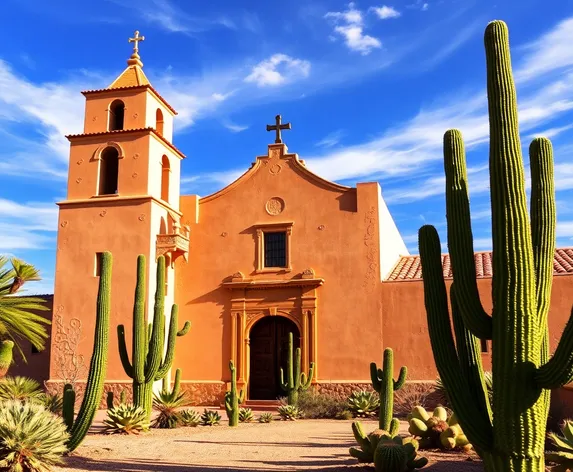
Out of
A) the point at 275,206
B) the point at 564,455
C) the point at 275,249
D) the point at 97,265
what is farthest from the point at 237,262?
the point at 564,455

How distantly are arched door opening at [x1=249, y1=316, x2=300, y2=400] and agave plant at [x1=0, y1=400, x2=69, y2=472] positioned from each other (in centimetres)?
1244

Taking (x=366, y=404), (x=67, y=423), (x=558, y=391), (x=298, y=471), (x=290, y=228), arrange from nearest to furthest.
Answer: (x=298, y=471)
(x=67, y=423)
(x=558, y=391)
(x=366, y=404)
(x=290, y=228)

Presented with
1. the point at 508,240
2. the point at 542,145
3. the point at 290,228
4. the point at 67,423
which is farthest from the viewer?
the point at 290,228

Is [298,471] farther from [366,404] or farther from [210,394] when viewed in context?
[210,394]

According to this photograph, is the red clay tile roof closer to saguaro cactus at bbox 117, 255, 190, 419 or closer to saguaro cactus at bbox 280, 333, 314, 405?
saguaro cactus at bbox 280, 333, 314, 405

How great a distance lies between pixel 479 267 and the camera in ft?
68.2

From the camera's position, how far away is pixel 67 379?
66.4 ft

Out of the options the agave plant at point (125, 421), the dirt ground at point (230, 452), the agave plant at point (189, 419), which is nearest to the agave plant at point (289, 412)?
the dirt ground at point (230, 452)

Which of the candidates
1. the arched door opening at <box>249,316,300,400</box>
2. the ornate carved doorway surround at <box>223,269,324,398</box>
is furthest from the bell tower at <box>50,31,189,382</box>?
the arched door opening at <box>249,316,300,400</box>

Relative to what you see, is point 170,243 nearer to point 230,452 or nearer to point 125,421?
point 125,421

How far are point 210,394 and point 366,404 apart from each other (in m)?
5.79

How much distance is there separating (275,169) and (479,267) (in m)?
7.87

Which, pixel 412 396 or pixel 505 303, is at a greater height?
pixel 505 303

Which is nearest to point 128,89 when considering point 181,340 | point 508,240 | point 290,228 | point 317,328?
point 290,228
